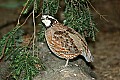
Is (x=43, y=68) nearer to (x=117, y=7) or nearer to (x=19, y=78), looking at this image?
(x=19, y=78)

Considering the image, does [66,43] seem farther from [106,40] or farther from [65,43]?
[106,40]

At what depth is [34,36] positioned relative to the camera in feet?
16.3

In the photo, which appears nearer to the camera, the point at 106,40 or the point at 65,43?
the point at 65,43

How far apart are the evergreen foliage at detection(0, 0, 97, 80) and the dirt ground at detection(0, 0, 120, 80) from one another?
72cm

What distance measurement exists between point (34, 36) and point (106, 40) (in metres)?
3.79

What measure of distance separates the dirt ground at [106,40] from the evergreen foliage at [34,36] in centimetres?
72

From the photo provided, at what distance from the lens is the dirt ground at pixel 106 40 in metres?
6.84

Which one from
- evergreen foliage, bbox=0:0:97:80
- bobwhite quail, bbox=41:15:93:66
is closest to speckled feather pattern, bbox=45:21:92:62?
bobwhite quail, bbox=41:15:93:66

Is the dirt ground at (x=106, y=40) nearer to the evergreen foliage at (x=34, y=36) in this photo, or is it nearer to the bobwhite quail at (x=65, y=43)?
the evergreen foliage at (x=34, y=36)

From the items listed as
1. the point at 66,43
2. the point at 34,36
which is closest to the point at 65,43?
the point at 66,43

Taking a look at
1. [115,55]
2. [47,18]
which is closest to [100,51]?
[115,55]

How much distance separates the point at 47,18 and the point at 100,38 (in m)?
3.74

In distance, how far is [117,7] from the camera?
10266 mm

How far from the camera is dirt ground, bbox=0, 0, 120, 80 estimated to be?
22.5ft
